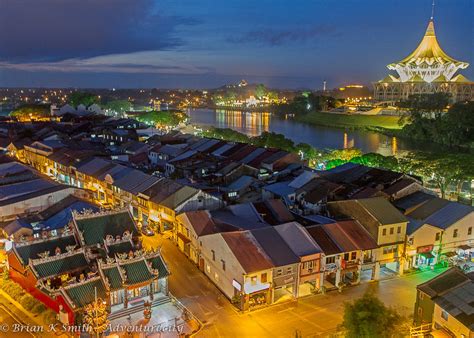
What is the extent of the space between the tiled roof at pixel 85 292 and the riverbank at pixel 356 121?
50.6 m

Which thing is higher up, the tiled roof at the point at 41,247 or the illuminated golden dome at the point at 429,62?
the illuminated golden dome at the point at 429,62

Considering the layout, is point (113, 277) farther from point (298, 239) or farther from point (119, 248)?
point (298, 239)

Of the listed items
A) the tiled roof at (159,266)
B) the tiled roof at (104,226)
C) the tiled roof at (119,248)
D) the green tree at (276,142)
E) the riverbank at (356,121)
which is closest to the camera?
the tiled roof at (159,266)

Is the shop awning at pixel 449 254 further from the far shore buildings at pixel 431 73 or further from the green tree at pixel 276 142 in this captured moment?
the far shore buildings at pixel 431 73

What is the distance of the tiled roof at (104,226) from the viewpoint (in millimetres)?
12320

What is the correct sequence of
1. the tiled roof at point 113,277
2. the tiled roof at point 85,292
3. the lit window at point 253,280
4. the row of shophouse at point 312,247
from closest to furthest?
the tiled roof at point 85,292 → the tiled roof at point 113,277 → the lit window at point 253,280 → the row of shophouse at point 312,247

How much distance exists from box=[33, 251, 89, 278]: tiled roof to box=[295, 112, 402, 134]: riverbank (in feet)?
164

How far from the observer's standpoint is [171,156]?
28.8 meters

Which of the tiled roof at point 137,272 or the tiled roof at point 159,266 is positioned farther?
the tiled roof at point 159,266

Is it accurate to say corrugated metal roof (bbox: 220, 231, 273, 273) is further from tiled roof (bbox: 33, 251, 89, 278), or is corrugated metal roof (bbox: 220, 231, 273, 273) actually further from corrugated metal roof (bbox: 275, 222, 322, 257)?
tiled roof (bbox: 33, 251, 89, 278)

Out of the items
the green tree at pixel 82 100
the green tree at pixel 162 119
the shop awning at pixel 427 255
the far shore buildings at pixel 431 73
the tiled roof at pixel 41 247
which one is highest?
the far shore buildings at pixel 431 73

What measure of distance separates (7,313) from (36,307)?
31.9 inches

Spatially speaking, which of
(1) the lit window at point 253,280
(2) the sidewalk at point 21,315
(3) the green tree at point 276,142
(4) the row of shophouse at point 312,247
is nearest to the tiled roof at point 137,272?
(2) the sidewalk at point 21,315

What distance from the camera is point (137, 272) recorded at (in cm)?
1058
